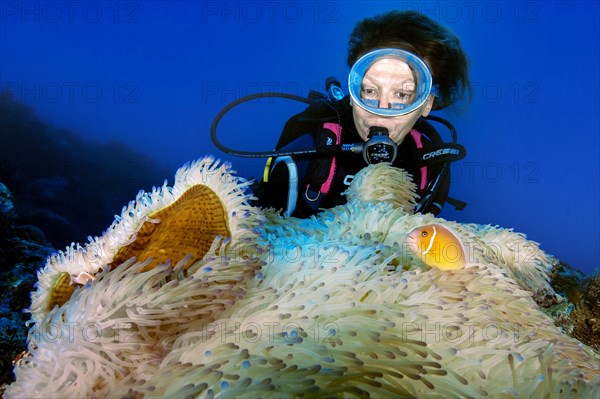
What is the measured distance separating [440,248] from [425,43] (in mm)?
2116

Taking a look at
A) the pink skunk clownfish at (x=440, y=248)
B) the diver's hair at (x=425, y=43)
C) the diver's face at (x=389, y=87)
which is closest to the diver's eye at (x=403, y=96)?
the diver's face at (x=389, y=87)

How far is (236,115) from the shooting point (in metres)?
40.8

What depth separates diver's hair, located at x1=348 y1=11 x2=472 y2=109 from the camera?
2.80 m

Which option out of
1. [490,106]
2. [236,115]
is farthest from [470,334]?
[236,115]

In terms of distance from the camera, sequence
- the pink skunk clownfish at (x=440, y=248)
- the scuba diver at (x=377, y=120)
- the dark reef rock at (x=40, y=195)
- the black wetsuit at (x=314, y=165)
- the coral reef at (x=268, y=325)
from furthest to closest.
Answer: the black wetsuit at (x=314, y=165)
the scuba diver at (x=377, y=120)
the dark reef rock at (x=40, y=195)
the pink skunk clownfish at (x=440, y=248)
the coral reef at (x=268, y=325)

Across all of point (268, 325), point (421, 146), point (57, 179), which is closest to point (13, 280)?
point (268, 325)

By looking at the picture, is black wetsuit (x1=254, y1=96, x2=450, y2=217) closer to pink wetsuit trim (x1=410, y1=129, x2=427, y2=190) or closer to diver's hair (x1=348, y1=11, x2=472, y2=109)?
pink wetsuit trim (x1=410, y1=129, x2=427, y2=190)

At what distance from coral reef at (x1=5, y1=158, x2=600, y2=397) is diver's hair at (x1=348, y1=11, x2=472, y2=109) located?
2080mm

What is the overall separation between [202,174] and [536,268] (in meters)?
1.67

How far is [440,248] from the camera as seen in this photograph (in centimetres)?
121

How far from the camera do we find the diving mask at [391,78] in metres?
2.69

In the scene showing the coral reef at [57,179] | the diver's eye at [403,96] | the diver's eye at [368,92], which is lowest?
the diver's eye at [403,96]

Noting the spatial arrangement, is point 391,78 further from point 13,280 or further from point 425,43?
point 13,280

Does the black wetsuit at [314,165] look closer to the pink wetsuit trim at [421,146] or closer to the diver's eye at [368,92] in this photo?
the pink wetsuit trim at [421,146]
